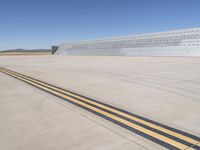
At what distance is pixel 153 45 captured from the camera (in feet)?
161

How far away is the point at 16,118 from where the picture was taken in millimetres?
4609

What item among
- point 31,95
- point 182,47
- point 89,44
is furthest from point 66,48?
point 31,95

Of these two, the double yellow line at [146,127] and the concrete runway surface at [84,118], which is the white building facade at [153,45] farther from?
the double yellow line at [146,127]

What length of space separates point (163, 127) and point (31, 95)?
455 centimetres

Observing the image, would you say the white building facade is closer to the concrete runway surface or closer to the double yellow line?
the concrete runway surface

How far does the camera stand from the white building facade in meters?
39.9

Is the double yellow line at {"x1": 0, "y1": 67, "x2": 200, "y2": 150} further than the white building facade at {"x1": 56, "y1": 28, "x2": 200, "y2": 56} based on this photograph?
No

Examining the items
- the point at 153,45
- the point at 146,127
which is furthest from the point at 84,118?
the point at 153,45

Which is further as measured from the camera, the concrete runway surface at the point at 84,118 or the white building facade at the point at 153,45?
the white building facade at the point at 153,45

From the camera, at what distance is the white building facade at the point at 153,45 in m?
39.9

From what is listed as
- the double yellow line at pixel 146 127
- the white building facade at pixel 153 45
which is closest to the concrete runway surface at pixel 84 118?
the double yellow line at pixel 146 127

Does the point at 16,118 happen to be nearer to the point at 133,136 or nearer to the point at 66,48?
the point at 133,136

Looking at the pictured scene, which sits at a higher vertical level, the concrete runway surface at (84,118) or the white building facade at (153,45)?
the white building facade at (153,45)

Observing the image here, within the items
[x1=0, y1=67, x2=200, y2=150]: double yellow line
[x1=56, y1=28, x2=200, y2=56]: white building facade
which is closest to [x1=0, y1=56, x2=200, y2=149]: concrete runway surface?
[x1=0, y1=67, x2=200, y2=150]: double yellow line
